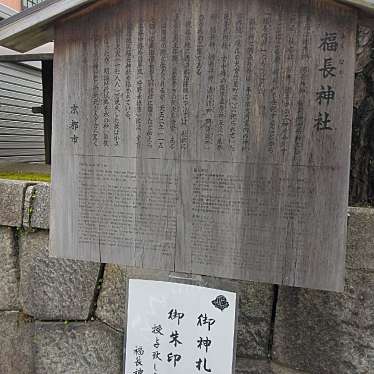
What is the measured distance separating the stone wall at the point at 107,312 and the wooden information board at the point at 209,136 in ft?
1.06

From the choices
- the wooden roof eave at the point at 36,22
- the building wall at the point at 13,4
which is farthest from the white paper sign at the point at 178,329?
the building wall at the point at 13,4

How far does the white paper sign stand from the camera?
199 cm

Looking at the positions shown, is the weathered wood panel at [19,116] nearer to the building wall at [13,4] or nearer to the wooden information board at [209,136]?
the building wall at [13,4]

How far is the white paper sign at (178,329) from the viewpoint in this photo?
199 cm

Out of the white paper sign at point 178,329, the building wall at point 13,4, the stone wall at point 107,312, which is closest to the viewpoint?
the white paper sign at point 178,329

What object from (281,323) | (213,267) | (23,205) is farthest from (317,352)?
(23,205)

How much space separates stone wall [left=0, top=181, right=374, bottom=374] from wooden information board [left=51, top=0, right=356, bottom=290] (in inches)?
12.7

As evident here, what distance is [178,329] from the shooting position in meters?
2.05

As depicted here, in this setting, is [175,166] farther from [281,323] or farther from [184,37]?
[281,323]

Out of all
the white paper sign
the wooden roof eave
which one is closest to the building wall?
the wooden roof eave

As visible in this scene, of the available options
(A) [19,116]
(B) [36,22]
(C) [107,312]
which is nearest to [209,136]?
(B) [36,22]

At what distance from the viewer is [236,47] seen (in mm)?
1757

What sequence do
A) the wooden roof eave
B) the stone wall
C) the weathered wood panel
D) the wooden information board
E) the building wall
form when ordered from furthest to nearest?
1. the building wall
2. the weathered wood panel
3. the stone wall
4. the wooden roof eave
5. the wooden information board

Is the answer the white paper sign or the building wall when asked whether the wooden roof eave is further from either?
the building wall
